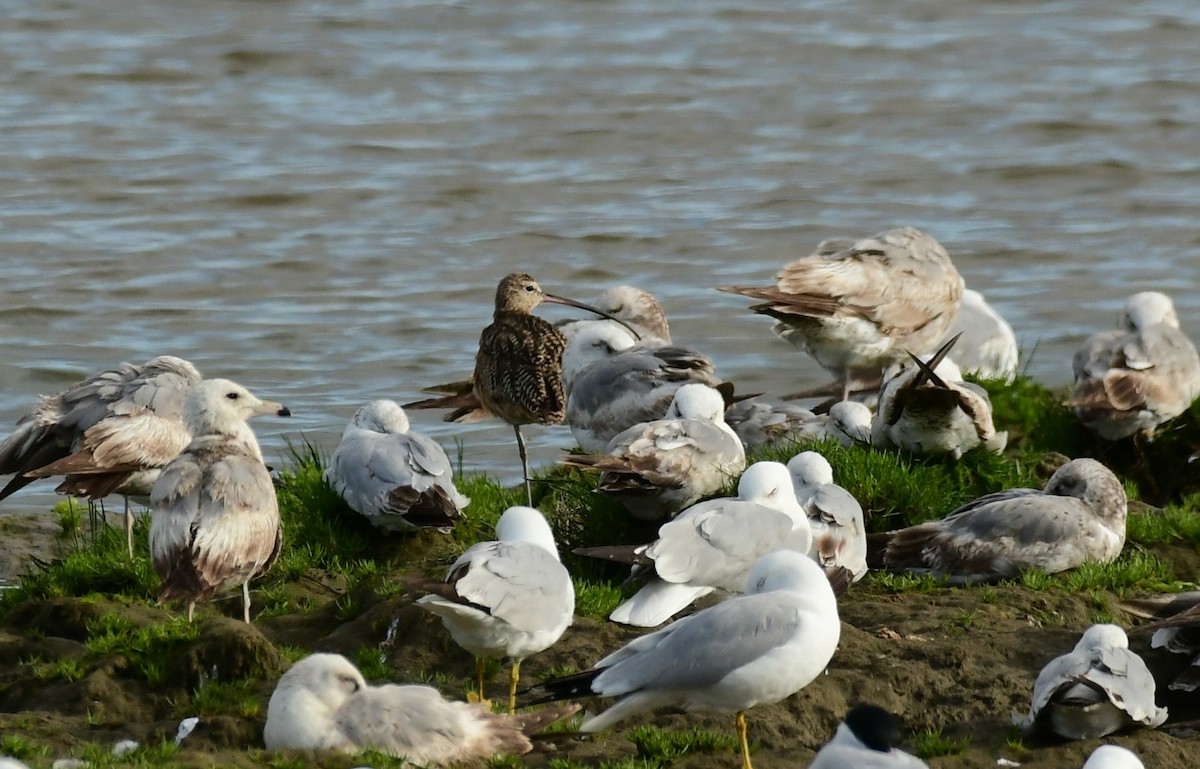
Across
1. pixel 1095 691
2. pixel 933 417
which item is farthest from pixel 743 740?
pixel 933 417

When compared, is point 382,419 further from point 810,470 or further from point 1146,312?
point 1146,312

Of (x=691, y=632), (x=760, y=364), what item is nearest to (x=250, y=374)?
(x=760, y=364)

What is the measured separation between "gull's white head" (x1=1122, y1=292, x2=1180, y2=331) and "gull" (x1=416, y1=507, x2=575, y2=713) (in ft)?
17.4

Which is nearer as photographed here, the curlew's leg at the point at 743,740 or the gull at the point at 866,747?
the gull at the point at 866,747

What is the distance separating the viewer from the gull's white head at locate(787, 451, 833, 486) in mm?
9203

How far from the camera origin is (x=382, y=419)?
1045cm

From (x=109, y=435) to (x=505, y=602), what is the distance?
326 centimetres

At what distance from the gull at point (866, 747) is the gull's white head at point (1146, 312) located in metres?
5.99

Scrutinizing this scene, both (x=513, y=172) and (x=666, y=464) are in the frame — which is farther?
(x=513, y=172)

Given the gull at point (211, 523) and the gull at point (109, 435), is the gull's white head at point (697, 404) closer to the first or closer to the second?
the gull at point (211, 523)

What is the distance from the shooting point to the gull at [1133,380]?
35.6 feet

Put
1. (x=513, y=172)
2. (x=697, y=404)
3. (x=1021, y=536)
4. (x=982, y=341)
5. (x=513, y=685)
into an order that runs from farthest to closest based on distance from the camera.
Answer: (x=513, y=172), (x=982, y=341), (x=697, y=404), (x=1021, y=536), (x=513, y=685)

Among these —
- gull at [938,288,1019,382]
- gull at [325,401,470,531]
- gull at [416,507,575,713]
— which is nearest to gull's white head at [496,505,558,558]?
gull at [416,507,575,713]

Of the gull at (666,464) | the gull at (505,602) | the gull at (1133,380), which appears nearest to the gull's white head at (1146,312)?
the gull at (1133,380)
